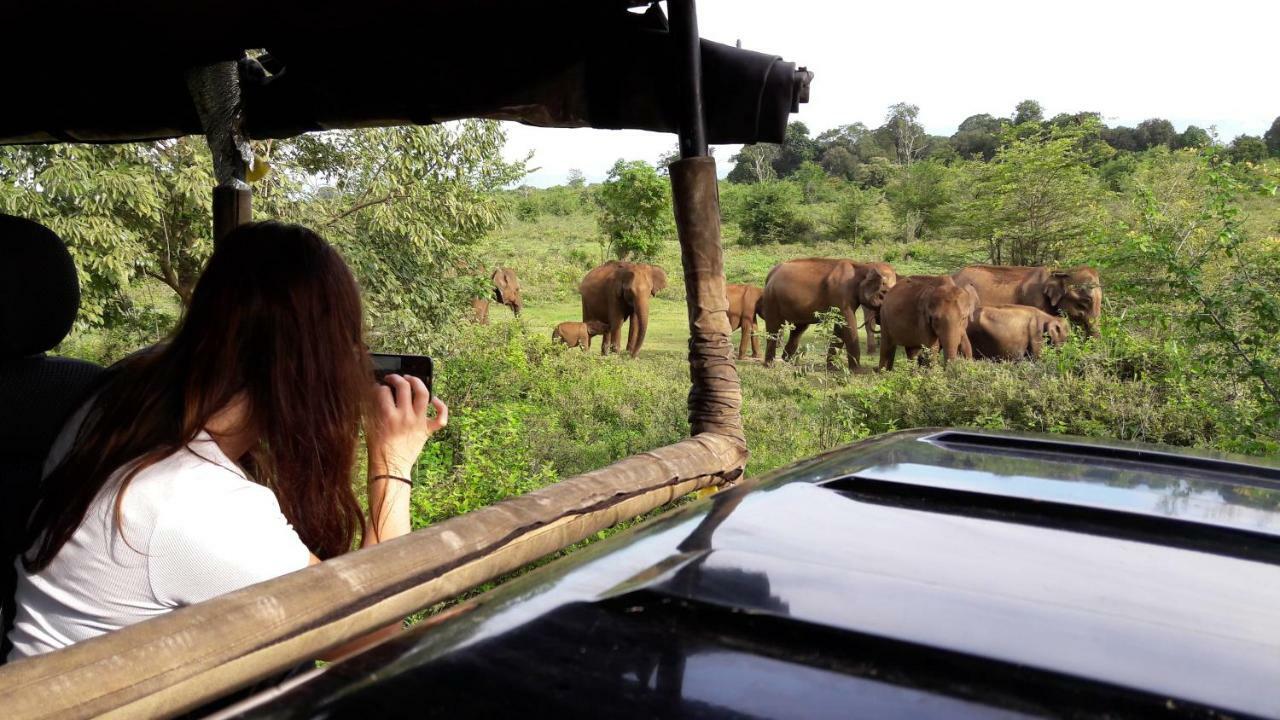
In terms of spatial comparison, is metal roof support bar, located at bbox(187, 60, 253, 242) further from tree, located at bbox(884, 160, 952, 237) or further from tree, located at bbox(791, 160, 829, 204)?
tree, located at bbox(791, 160, 829, 204)

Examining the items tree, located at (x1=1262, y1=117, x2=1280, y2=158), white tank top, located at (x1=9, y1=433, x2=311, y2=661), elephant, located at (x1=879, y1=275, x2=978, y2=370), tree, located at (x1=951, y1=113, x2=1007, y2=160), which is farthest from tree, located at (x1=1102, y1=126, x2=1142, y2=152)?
white tank top, located at (x1=9, y1=433, x2=311, y2=661)

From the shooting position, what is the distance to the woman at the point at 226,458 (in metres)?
1.27

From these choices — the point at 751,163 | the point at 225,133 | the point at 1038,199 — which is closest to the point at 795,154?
the point at 751,163

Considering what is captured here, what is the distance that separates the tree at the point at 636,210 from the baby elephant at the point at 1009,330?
25.2 feet

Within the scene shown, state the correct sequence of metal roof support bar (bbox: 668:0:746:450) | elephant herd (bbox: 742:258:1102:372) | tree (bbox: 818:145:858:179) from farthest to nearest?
1. tree (bbox: 818:145:858:179)
2. elephant herd (bbox: 742:258:1102:372)
3. metal roof support bar (bbox: 668:0:746:450)

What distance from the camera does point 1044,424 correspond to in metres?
7.12

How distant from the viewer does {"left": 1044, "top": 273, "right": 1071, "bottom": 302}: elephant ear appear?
14.4 meters

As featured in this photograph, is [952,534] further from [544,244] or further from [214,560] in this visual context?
[544,244]

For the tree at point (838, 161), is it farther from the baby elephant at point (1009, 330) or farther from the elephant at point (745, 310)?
the baby elephant at point (1009, 330)

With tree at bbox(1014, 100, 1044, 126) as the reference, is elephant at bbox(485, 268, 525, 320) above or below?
below

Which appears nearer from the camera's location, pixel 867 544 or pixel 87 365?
pixel 867 544

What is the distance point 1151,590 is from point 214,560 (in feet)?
3.32

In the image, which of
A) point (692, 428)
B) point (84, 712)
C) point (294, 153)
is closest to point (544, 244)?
point (294, 153)

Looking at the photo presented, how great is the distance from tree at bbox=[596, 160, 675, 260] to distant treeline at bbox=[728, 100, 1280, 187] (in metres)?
18.9
